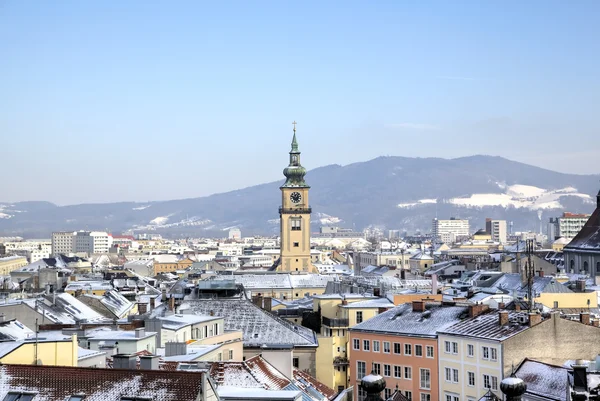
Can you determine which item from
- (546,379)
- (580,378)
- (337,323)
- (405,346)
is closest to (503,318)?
(405,346)

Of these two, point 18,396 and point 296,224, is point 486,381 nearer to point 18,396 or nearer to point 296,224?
point 18,396

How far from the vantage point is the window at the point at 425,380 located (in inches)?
1996

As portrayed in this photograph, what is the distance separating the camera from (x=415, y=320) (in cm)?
5369

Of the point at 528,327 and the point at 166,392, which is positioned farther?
the point at 528,327

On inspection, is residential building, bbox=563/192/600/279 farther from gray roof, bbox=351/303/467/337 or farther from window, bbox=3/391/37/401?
window, bbox=3/391/37/401

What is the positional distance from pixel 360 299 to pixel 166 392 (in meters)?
46.7

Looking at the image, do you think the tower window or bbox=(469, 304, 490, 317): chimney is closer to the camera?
bbox=(469, 304, 490, 317): chimney

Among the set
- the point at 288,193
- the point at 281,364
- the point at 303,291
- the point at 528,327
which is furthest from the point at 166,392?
the point at 288,193

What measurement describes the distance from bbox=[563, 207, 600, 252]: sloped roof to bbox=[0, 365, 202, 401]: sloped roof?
10039cm

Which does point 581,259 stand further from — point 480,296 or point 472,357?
point 472,357

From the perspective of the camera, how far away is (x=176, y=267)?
195 m

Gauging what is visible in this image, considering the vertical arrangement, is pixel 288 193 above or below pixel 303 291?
above

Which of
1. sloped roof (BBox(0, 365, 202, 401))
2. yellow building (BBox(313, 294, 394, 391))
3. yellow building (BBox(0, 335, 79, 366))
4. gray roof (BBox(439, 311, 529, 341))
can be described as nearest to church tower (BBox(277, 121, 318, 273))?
yellow building (BBox(313, 294, 394, 391))

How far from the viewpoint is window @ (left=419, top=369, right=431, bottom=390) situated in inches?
1996
